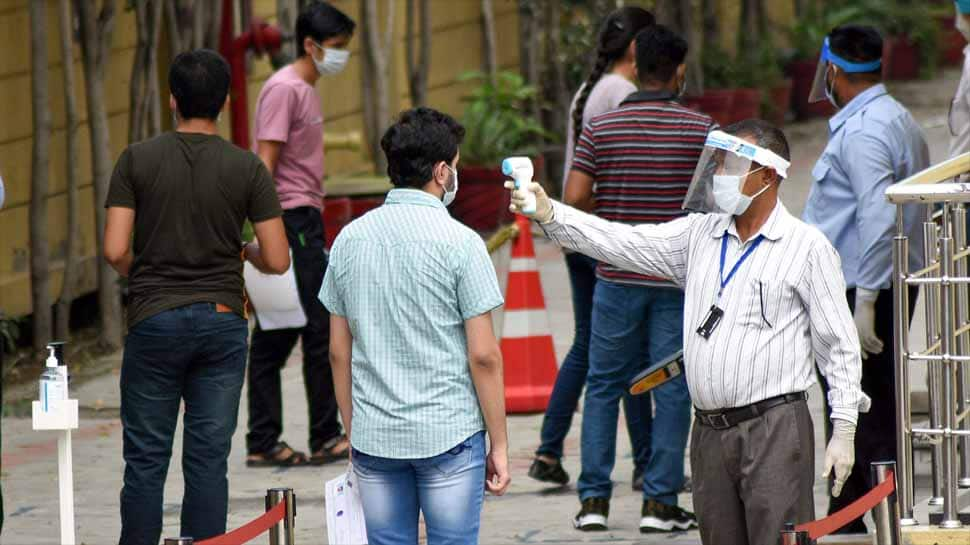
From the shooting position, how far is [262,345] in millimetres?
7992

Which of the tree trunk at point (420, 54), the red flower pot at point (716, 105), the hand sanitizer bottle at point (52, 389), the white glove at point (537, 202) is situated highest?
the tree trunk at point (420, 54)

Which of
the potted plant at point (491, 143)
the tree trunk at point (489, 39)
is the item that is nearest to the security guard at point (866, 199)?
the potted plant at point (491, 143)

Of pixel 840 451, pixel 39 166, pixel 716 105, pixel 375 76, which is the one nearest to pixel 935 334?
pixel 840 451

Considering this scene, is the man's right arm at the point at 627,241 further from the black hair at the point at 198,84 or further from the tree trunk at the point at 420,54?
the tree trunk at the point at 420,54

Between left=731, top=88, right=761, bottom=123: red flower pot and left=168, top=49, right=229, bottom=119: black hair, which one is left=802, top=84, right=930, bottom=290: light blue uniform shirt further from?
left=731, top=88, right=761, bottom=123: red flower pot

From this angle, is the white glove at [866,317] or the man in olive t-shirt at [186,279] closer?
the man in olive t-shirt at [186,279]

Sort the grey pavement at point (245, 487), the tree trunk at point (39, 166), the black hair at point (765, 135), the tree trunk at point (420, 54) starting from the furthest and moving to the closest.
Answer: the tree trunk at point (420, 54), the tree trunk at point (39, 166), the grey pavement at point (245, 487), the black hair at point (765, 135)

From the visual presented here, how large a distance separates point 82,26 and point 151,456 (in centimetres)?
524

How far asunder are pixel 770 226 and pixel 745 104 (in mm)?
12944

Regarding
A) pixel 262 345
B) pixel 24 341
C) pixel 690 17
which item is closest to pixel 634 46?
pixel 262 345

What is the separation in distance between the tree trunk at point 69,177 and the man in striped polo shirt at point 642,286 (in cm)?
446

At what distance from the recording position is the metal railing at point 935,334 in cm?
532

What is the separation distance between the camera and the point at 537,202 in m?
5.02

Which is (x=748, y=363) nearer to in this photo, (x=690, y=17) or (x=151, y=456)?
(x=151, y=456)
